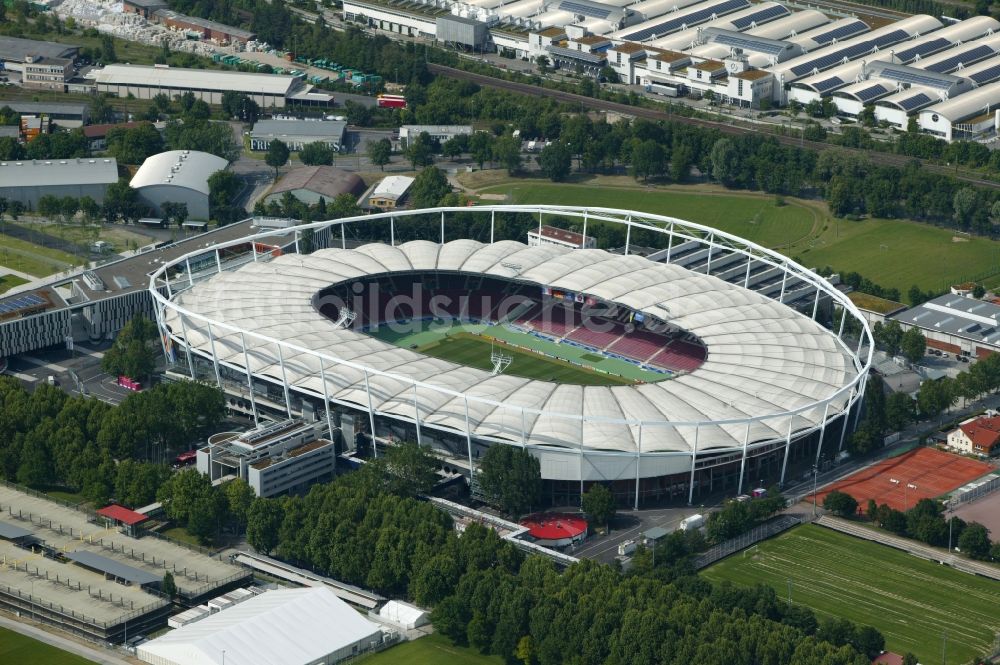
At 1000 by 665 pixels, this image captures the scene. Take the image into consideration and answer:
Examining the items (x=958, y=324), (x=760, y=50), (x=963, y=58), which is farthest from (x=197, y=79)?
(x=958, y=324)

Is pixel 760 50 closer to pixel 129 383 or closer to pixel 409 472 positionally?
pixel 129 383

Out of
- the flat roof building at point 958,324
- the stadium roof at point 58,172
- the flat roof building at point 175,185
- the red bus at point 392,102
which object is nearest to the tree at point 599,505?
the flat roof building at point 958,324

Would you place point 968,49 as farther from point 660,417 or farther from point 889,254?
A: point 660,417

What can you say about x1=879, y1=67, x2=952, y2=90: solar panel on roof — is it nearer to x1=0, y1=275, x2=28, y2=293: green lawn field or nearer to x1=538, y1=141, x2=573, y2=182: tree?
x1=538, y1=141, x2=573, y2=182: tree

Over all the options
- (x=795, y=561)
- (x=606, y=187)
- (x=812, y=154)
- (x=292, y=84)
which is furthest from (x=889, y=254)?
(x=292, y=84)

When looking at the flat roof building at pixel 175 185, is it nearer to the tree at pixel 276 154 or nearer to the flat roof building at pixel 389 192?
the tree at pixel 276 154

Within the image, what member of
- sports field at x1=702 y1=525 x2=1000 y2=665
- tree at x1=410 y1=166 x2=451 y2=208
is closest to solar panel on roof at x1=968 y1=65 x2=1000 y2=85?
tree at x1=410 y1=166 x2=451 y2=208

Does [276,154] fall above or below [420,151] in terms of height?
below
